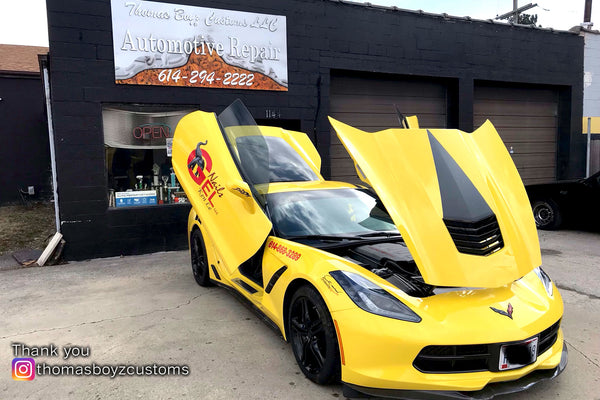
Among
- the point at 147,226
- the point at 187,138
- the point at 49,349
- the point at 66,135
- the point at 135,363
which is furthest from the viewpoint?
the point at 147,226

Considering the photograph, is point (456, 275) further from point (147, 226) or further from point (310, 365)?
point (147, 226)

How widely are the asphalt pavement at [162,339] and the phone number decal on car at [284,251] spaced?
80 centimetres

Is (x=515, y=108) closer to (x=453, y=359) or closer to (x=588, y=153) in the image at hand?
(x=588, y=153)

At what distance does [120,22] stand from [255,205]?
5019mm

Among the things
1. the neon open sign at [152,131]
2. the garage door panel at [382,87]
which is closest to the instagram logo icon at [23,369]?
the neon open sign at [152,131]

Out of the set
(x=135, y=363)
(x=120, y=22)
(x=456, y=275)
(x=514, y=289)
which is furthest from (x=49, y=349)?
(x=120, y=22)

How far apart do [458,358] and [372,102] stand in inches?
301

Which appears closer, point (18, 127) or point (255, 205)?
point (255, 205)

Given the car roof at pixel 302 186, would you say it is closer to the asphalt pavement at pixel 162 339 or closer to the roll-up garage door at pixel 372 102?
the asphalt pavement at pixel 162 339

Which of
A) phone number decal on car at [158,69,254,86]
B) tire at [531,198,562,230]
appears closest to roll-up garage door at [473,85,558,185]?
tire at [531,198,562,230]

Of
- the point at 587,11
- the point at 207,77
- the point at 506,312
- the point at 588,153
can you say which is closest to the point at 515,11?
the point at 587,11

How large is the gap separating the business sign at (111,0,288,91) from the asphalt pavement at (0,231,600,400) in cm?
343

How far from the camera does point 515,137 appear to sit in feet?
35.6

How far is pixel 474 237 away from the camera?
2.61 metres
